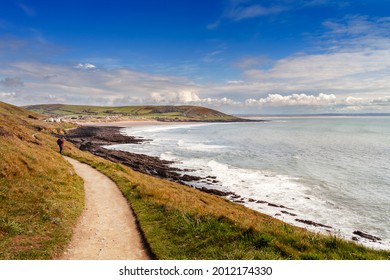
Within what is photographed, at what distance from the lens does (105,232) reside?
12281 mm

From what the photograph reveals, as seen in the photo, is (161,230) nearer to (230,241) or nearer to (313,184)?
(230,241)

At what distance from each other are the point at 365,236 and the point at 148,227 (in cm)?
1926

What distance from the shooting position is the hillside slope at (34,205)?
1001cm

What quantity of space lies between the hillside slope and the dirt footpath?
514 millimetres

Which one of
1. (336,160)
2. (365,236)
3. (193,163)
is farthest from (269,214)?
(336,160)

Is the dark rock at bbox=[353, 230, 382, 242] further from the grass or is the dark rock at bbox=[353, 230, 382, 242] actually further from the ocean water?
the grass

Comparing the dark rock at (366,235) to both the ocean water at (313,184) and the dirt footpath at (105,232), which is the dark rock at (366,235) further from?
the dirt footpath at (105,232)

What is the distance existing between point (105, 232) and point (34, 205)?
4.50 metres

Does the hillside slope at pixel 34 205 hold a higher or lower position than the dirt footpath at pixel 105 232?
Answer: higher

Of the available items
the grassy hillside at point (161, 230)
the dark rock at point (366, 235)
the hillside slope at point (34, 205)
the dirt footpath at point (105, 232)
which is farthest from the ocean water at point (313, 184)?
the hillside slope at point (34, 205)

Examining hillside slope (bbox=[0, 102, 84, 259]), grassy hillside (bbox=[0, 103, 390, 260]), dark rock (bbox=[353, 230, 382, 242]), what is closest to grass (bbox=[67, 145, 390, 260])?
grassy hillside (bbox=[0, 103, 390, 260])

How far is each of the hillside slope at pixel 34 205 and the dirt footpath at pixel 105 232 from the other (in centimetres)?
51

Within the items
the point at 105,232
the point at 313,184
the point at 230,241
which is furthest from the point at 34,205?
the point at 313,184

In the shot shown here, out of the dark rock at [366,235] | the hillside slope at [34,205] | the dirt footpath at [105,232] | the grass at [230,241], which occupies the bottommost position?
the dark rock at [366,235]
